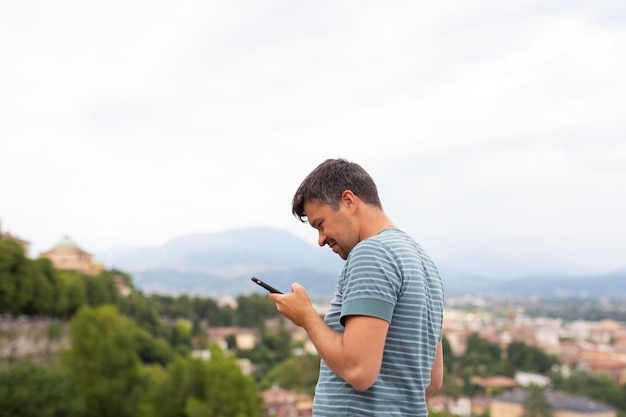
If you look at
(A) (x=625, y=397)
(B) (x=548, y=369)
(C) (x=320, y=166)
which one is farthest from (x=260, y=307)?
(C) (x=320, y=166)

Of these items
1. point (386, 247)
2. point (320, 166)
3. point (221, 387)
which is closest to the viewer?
point (386, 247)

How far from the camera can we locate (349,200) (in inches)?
83.7

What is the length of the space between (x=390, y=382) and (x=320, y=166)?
2.08 feet

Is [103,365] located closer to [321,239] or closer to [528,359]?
[321,239]

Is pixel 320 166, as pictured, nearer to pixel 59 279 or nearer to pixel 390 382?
pixel 390 382

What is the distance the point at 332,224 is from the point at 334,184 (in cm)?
12

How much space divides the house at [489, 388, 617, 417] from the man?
5119 cm

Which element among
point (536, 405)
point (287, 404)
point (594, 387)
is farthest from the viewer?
point (594, 387)

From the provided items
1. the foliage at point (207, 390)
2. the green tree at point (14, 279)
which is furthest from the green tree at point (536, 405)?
the green tree at point (14, 279)

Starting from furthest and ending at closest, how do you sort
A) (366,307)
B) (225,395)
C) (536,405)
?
(536,405) → (225,395) → (366,307)

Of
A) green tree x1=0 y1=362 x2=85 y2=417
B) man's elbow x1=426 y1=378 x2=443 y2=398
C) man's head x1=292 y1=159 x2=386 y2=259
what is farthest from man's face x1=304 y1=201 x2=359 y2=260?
green tree x1=0 y1=362 x2=85 y2=417

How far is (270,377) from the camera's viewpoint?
5747cm

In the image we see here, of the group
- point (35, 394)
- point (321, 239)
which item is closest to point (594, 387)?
point (35, 394)

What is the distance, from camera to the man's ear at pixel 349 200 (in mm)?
2109
